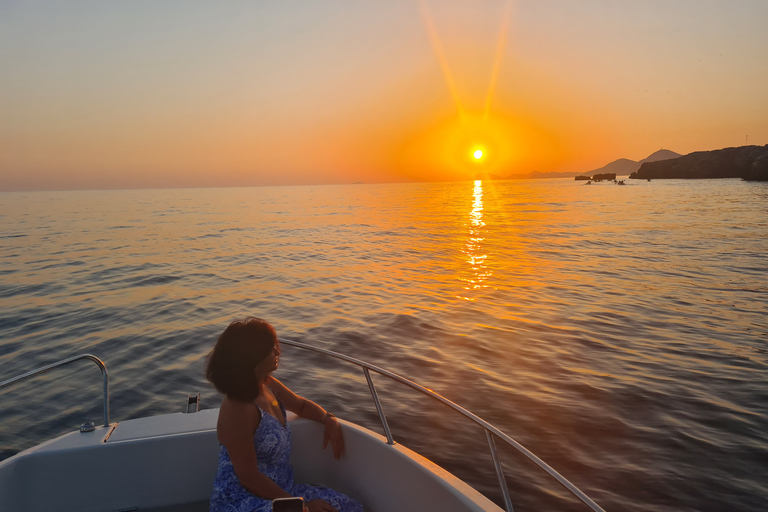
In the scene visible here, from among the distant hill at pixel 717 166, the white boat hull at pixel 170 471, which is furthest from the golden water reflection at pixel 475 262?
the distant hill at pixel 717 166

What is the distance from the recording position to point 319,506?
2602mm

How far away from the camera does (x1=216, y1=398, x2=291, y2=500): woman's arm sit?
95.0 inches

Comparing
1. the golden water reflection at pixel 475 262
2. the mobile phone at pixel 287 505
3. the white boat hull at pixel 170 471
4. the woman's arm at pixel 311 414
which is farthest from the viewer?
the golden water reflection at pixel 475 262

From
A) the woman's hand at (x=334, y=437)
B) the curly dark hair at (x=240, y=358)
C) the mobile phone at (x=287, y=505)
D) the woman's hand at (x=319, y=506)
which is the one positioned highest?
the curly dark hair at (x=240, y=358)

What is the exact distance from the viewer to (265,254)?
2152cm

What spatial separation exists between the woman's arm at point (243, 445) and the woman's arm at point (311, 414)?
62cm

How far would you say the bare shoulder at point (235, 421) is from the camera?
2412 millimetres

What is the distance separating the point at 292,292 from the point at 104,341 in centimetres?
533

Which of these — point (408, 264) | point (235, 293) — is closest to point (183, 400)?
point (235, 293)

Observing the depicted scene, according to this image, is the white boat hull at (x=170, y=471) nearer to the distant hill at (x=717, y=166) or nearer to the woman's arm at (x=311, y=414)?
the woman's arm at (x=311, y=414)

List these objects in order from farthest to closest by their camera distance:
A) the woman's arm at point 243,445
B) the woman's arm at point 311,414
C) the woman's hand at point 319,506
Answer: the woman's arm at point 311,414
the woman's hand at point 319,506
the woman's arm at point 243,445

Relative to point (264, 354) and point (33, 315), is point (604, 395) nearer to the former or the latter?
point (264, 354)

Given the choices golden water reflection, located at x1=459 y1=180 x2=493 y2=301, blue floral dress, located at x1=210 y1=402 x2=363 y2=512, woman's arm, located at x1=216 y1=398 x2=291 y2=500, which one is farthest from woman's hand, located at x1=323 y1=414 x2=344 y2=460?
golden water reflection, located at x1=459 y1=180 x2=493 y2=301

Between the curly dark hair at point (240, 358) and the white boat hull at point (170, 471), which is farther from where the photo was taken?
the white boat hull at point (170, 471)
